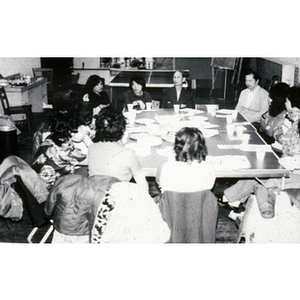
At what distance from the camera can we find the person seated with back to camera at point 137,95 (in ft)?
15.2

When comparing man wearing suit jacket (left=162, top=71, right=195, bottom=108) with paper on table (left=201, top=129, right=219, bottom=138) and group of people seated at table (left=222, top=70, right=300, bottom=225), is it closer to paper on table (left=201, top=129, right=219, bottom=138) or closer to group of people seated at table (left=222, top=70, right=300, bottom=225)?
group of people seated at table (left=222, top=70, right=300, bottom=225)

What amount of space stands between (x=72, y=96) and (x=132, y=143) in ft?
3.41

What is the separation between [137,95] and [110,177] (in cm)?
251

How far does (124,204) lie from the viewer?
224 centimetres

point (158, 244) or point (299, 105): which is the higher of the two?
point (299, 105)

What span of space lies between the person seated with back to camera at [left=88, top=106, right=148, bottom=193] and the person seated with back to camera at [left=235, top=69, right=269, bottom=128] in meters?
2.47

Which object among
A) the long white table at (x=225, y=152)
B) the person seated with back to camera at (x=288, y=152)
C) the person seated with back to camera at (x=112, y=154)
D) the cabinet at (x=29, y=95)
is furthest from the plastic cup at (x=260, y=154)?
the cabinet at (x=29, y=95)

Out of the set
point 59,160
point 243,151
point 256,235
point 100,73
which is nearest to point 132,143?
point 59,160

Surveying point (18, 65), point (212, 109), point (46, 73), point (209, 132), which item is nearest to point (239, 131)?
point (209, 132)

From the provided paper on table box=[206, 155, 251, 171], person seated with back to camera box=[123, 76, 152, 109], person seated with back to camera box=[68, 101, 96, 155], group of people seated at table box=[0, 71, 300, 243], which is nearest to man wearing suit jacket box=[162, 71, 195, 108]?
person seated with back to camera box=[123, 76, 152, 109]

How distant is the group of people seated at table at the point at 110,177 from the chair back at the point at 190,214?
4 cm

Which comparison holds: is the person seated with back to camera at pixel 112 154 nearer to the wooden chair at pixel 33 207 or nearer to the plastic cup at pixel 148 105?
the wooden chair at pixel 33 207

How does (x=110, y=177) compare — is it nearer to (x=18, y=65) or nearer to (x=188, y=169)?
(x=188, y=169)
